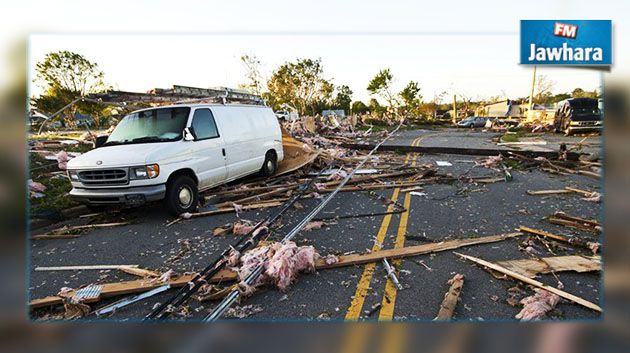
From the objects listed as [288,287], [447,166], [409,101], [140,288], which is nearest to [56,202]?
[140,288]

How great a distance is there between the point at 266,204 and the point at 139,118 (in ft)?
10.1

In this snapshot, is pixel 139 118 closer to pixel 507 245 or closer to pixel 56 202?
pixel 56 202

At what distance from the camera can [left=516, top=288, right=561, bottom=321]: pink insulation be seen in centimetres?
274

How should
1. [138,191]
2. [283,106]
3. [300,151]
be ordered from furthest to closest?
[283,106], [300,151], [138,191]

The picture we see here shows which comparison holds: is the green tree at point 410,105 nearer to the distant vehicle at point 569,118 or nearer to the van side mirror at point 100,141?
the distant vehicle at point 569,118

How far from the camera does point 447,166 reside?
1060 centimetres

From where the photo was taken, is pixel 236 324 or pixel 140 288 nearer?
pixel 236 324

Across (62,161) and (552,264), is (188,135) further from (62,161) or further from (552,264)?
(62,161)

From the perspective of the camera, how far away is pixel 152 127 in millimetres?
6223

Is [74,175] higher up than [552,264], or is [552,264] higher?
[74,175]

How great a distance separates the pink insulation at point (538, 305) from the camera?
2.74 metres

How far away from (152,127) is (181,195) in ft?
4.95

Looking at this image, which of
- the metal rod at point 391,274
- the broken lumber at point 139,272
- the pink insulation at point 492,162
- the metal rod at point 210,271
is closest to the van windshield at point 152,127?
the metal rod at point 210,271

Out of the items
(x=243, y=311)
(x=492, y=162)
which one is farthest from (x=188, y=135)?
(x=492, y=162)
